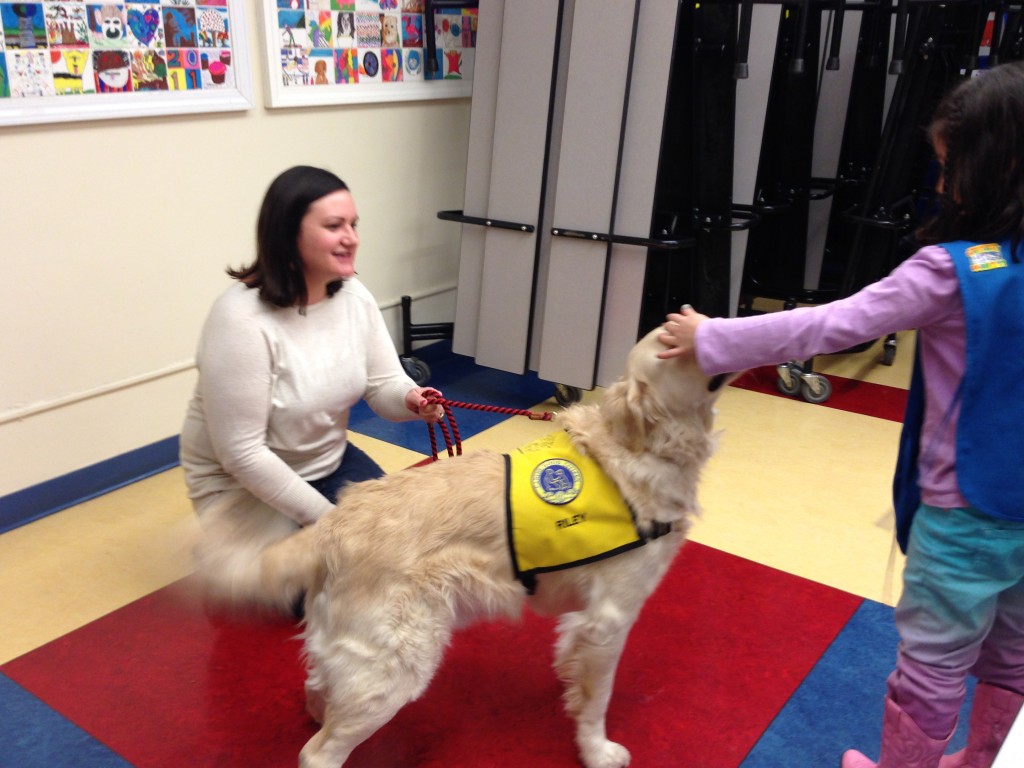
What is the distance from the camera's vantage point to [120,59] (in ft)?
8.55

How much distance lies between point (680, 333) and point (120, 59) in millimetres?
2099

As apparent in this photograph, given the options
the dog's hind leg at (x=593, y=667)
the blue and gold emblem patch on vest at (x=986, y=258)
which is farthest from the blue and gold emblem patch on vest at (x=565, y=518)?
the blue and gold emblem patch on vest at (x=986, y=258)

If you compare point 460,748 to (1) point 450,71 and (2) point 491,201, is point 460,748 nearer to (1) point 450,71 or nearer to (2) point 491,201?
(2) point 491,201

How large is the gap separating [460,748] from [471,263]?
2.25 meters

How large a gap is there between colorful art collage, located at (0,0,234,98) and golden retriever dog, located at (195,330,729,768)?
1643mm

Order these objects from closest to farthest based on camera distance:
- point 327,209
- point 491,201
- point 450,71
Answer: point 327,209 → point 491,201 → point 450,71

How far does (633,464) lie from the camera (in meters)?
1.52

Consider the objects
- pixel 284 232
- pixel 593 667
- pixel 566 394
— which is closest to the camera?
pixel 593 667

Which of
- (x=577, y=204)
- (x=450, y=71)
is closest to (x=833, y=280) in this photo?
(x=577, y=204)

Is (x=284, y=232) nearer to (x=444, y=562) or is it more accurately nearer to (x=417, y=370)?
(x=444, y=562)

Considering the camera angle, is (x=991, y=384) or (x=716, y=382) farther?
(x=716, y=382)

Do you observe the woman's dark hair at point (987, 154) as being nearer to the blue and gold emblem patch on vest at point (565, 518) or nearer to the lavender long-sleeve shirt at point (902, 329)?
the lavender long-sleeve shirt at point (902, 329)

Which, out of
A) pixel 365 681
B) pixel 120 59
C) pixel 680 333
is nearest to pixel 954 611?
pixel 680 333

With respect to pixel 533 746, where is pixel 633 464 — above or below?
above
